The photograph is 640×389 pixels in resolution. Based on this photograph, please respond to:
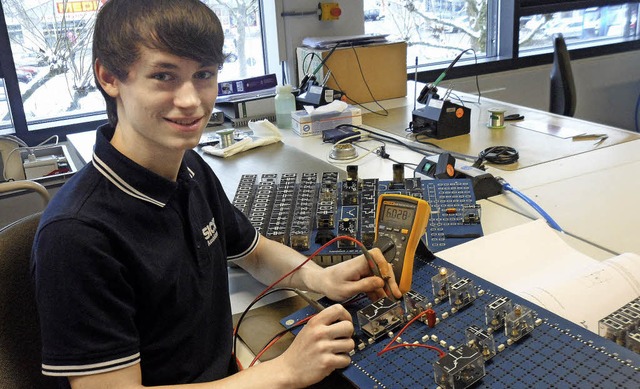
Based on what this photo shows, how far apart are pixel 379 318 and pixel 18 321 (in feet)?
1.84

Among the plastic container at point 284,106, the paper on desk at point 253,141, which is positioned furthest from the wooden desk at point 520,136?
the paper on desk at point 253,141

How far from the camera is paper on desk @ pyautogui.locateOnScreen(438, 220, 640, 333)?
101 cm

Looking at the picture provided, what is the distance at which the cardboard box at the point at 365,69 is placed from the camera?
8.75 ft

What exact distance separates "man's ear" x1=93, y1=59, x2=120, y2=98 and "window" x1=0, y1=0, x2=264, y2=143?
173cm

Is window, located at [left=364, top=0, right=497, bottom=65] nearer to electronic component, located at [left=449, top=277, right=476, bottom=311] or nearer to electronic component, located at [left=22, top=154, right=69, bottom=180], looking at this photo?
electronic component, located at [left=22, top=154, right=69, bottom=180]

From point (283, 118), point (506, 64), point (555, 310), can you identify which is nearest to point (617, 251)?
point (555, 310)

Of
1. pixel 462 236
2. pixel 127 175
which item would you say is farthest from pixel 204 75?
pixel 462 236

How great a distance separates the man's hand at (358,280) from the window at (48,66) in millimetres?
1774

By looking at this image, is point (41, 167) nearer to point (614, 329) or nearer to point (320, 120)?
point (320, 120)

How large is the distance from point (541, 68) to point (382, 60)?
5.49ft

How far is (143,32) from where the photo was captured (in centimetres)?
88

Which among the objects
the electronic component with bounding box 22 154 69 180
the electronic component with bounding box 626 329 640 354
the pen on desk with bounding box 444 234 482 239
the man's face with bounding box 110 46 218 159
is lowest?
the electronic component with bounding box 22 154 69 180

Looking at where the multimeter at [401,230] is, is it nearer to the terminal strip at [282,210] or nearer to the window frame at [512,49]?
the terminal strip at [282,210]

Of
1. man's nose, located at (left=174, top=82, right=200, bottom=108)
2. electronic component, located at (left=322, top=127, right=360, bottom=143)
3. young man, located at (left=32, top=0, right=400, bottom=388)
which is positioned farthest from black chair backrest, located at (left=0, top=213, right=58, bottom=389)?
electronic component, located at (left=322, top=127, right=360, bottom=143)
